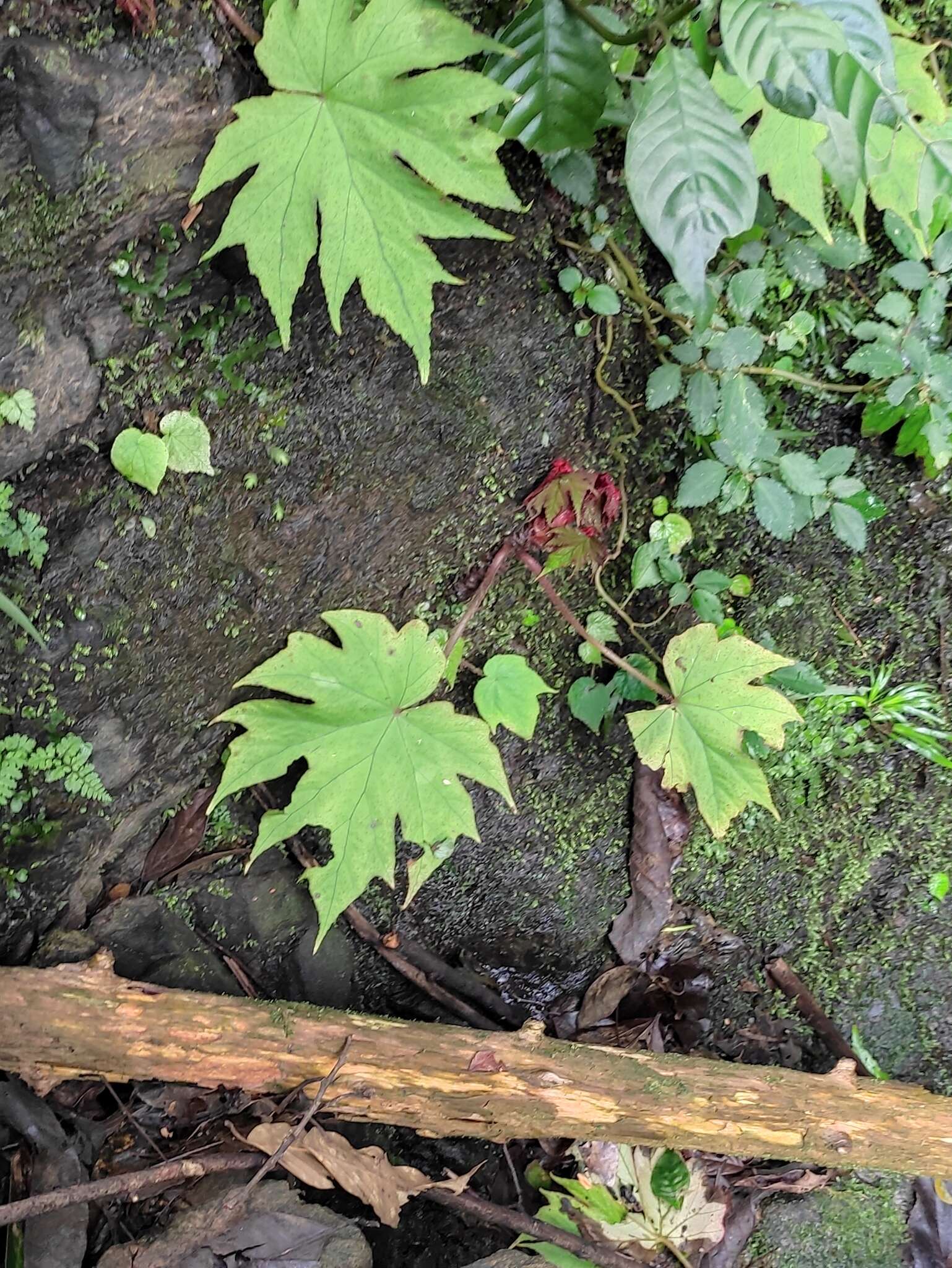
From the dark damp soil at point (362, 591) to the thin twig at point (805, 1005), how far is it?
39mm

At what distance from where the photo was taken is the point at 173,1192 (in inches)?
64.7

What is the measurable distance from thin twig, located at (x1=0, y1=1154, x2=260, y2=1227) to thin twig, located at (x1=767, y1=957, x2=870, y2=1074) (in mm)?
1331

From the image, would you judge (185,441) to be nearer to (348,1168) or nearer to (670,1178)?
(348,1168)

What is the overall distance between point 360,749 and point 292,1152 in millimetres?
861

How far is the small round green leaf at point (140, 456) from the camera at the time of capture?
1.45 metres

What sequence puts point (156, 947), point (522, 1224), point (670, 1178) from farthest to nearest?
point (670, 1178), point (522, 1224), point (156, 947)

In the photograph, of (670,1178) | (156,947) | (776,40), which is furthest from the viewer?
(670,1178)

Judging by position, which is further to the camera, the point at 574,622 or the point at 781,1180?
the point at 781,1180

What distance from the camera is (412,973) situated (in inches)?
74.9

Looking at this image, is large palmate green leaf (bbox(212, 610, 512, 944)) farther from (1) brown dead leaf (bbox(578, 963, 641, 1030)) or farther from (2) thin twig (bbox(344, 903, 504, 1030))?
(1) brown dead leaf (bbox(578, 963, 641, 1030))

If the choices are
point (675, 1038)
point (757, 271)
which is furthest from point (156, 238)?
point (675, 1038)

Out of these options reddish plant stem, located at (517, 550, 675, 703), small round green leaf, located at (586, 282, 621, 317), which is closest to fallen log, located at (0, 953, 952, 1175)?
reddish plant stem, located at (517, 550, 675, 703)

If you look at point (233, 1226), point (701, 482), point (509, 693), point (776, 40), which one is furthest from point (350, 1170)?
point (776, 40)

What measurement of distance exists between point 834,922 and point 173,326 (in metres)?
2.09
